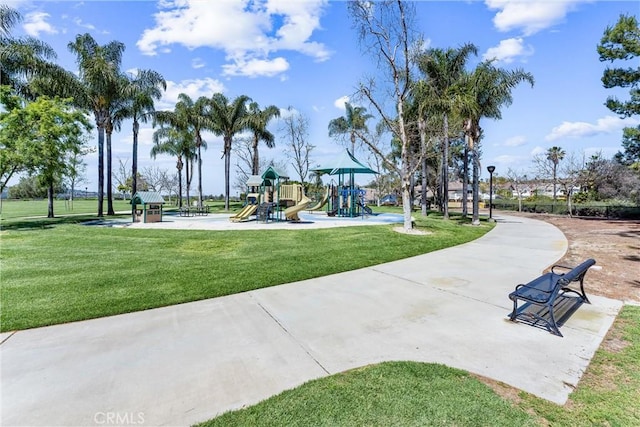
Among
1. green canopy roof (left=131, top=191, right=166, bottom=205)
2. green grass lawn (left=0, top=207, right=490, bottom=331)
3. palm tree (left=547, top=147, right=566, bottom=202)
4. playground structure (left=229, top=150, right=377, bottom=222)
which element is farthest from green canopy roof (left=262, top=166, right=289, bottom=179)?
palm tree (left=547, top=147, right=566, bottom=202)

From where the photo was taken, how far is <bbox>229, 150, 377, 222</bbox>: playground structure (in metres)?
17.9

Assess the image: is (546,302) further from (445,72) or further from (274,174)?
(445,72)

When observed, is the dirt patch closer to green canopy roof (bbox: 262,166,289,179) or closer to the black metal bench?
the black metal bench

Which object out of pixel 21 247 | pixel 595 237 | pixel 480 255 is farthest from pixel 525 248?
pixel 21 247

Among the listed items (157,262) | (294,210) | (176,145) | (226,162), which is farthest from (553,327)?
(176,145)

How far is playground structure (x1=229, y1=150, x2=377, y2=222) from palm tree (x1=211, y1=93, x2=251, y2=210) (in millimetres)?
10559

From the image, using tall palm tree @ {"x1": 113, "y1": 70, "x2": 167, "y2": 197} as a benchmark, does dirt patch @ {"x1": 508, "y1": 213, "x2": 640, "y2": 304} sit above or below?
below

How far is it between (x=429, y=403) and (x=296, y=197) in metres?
17.5

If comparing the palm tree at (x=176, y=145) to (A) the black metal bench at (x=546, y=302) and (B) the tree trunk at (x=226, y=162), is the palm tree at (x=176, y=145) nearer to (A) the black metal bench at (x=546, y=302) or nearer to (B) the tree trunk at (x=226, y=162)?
(B) the tree trunk at (x=226, y=162)

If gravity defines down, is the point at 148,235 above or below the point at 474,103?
below

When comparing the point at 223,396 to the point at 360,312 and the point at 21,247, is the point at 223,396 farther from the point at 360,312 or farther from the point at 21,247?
the point at 21,247

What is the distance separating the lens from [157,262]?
770cm

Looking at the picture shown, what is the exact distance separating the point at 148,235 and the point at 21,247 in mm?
3395

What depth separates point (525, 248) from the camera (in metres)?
10.0
